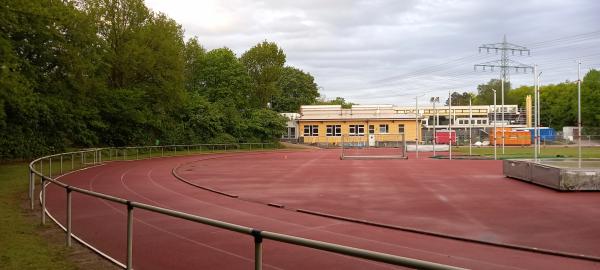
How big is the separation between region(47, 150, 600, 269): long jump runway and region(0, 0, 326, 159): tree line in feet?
39.9

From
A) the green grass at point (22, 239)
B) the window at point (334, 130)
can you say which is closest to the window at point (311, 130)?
the window at point (334, 130)

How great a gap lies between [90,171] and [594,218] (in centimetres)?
2238

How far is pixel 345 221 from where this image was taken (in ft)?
39.3

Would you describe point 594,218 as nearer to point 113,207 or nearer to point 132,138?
point 113,207

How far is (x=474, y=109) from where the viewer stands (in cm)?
9950

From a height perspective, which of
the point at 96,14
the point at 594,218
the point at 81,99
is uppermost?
the point at 96,14

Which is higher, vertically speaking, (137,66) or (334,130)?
(137,66)

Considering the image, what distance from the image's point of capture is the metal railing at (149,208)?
135 inches

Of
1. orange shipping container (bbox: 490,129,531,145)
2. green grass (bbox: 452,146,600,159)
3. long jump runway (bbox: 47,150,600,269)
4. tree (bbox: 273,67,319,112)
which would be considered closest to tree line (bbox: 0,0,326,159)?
long jump runway (bbox: 47,150,600,269)

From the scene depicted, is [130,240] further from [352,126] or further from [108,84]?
[352,126]

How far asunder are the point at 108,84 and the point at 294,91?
63.7m

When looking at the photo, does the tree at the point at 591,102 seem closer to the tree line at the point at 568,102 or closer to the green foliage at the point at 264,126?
the tree line at the point at 568,102

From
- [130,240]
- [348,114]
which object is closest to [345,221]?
[130,240]

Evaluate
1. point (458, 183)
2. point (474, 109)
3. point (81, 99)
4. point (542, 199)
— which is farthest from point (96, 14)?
point (474, 109)
